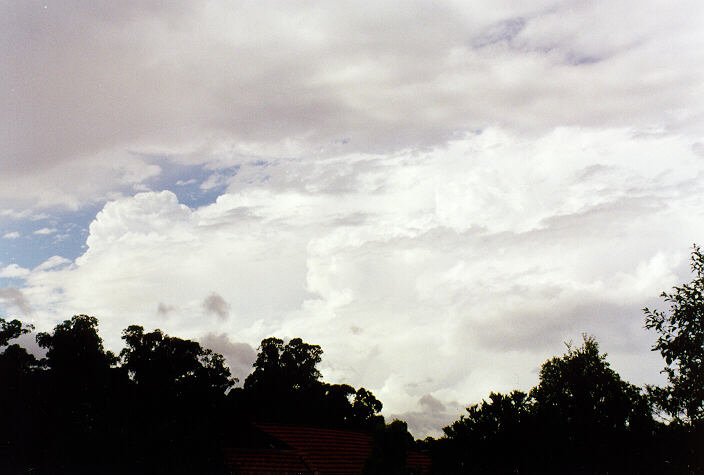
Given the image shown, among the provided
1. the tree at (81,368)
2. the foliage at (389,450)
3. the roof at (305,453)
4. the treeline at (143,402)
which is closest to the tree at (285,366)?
the treeline at (143,402)

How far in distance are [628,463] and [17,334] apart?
42335 mm

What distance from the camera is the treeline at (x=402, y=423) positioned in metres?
10.5

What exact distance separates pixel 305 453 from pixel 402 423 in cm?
1515

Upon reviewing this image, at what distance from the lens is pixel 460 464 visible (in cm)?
1043

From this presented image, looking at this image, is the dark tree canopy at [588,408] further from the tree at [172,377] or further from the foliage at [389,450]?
the tree at [172,377]

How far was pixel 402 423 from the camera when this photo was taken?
53.6 feet

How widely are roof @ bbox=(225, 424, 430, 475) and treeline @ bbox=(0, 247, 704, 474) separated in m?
1.82

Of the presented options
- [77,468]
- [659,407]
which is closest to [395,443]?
[77,468]

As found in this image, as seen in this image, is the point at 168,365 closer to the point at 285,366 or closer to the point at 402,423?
the point at 285,366

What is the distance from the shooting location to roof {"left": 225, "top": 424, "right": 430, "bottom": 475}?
89.0ft

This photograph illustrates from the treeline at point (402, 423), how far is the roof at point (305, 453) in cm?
182

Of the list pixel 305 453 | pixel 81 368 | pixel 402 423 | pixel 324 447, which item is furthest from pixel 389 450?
pixel 81 368

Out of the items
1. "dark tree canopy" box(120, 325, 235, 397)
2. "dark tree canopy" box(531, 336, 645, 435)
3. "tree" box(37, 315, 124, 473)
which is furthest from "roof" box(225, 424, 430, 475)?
"dark tree canopy" box(120, 325, 235, 397)

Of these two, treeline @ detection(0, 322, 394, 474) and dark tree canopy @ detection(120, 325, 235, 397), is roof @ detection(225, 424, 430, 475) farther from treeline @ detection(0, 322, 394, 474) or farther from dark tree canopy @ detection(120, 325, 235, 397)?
dark tree canopy @ detection(120, 325, 235, 397)
